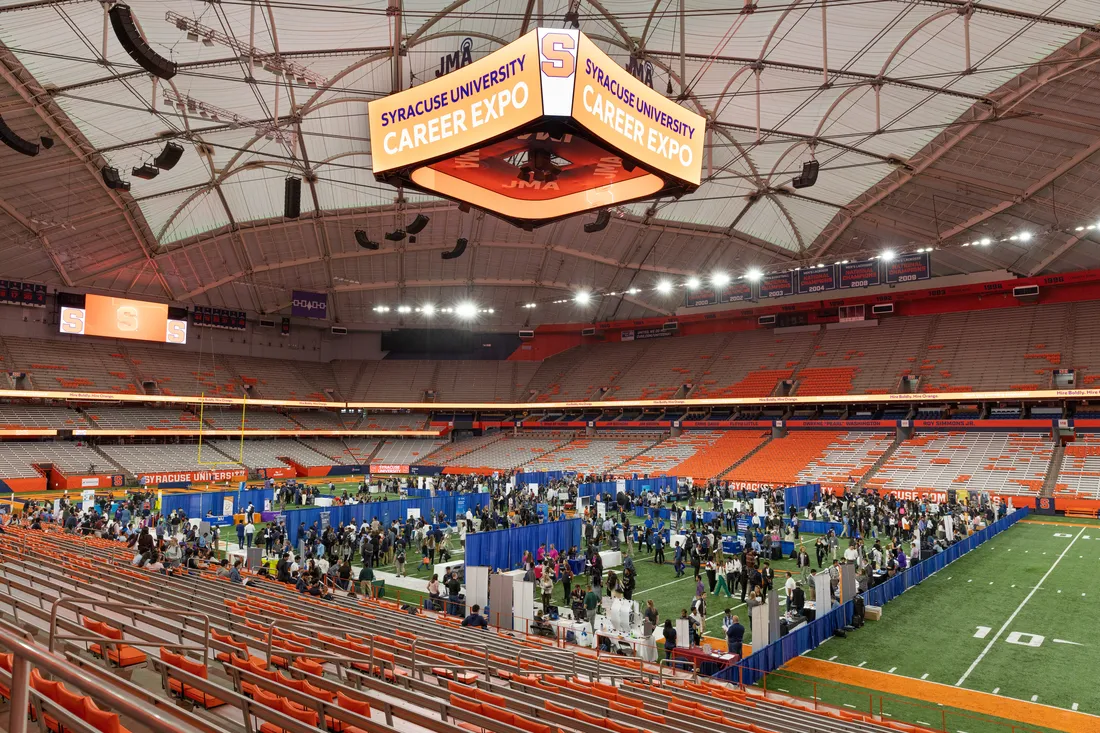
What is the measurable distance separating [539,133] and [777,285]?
123ft

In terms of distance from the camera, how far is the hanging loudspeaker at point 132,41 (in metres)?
15.5

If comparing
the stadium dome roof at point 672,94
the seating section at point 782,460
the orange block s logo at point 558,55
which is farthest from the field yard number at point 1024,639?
the seating section at point 782,460

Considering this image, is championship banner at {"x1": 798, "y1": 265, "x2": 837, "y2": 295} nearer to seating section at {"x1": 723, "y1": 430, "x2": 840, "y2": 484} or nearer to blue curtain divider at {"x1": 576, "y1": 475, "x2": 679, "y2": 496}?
seating section at {"x1": 723, "y1": 430, "x2": 840, "y2": 484}

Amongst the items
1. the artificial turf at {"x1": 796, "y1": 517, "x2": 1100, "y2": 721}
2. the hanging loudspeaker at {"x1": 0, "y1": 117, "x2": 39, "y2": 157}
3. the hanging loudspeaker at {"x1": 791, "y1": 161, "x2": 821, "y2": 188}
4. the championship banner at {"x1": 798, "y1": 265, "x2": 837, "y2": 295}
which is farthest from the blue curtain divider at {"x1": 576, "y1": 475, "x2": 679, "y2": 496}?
the hanging loudspeaker at {"x1": 0, "y1": 117, "x2": 39, "y2": 157}

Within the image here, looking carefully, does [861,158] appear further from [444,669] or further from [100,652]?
[100,652]

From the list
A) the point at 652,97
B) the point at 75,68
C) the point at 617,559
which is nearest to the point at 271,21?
the point at 75,68

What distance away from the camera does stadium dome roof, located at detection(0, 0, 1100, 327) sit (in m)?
24.6

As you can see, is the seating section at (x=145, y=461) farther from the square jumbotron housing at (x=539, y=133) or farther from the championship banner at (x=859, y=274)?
the championship banner at (x=859, y=274)

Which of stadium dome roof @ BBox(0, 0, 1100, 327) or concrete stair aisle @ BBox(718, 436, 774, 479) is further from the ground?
stadium dome roof @ BBox(0, 0, 1100, 327)

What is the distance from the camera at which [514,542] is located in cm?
2194

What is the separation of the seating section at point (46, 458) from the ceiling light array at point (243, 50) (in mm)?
31612

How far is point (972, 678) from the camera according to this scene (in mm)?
13414

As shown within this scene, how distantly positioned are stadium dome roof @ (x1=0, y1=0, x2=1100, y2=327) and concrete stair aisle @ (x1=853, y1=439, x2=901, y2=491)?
1338 centimetres

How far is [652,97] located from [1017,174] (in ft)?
93.2
